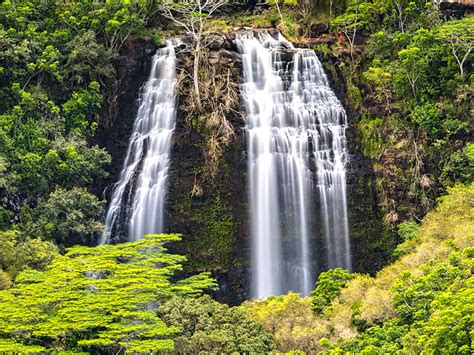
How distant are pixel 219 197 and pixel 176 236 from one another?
28.8 ft

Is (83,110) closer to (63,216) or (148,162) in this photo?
(148,162)

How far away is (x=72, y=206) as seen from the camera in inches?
1308

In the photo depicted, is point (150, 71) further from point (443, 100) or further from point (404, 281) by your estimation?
point (404, 281)

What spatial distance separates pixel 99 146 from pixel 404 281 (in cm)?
1976

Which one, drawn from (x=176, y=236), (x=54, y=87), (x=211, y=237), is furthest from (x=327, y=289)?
(x=54, y=87)

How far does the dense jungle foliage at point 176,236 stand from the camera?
21.0 m

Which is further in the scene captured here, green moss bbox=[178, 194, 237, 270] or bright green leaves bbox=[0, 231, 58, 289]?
green moss bbox=[178, 194, 237, 270]

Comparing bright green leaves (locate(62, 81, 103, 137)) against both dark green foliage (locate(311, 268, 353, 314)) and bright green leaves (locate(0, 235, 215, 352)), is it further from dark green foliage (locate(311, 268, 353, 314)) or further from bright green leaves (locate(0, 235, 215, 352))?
dark green foliage (locate(311, 268, 353, 314))

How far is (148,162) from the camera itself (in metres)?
36.0

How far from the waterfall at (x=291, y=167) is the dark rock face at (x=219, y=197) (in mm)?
514

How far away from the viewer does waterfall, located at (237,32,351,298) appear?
109ft

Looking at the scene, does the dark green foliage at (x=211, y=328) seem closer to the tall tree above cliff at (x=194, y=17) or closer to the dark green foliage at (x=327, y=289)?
the dark green foliage at (x=327, y=289)

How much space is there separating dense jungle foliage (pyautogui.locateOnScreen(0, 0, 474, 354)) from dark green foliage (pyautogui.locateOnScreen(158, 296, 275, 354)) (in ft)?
0.16

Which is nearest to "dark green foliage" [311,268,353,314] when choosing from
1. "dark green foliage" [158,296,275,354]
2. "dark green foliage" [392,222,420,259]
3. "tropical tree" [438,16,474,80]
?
"dark green foliage" [158,296,275,354]
